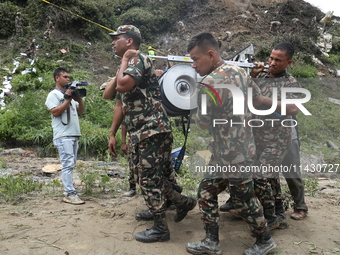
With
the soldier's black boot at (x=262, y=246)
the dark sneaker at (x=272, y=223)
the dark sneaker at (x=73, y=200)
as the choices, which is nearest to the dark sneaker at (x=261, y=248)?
the soldier's black boot at (x=262, y=246)

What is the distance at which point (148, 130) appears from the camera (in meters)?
2.84

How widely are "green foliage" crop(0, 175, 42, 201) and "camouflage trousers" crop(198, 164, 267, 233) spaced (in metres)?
2.70

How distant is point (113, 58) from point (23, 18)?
13.3 ft

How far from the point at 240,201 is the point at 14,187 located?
122 inches

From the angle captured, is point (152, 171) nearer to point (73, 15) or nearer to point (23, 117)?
point (23, 117)

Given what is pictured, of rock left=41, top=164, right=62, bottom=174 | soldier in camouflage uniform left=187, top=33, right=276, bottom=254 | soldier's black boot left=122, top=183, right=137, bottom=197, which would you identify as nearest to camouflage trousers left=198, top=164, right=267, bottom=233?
soldier in camouflage uniform left=187, top=33, right=276, bottom=254

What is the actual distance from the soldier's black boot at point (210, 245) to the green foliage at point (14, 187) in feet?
8.53

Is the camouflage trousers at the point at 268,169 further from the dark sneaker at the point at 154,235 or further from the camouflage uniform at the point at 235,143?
the dark sneaker at the point at 154,235

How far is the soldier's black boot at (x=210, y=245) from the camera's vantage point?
2.66m

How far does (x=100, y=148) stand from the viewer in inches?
293

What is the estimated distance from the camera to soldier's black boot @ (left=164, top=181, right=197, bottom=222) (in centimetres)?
314

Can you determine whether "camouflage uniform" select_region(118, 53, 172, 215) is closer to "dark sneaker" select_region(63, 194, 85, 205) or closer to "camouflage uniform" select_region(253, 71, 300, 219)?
"camouflage uniform" select_region(253, 71, 300, 219)

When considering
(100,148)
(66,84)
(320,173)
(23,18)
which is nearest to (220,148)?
(66,84)

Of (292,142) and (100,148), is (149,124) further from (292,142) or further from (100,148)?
(100,148)
